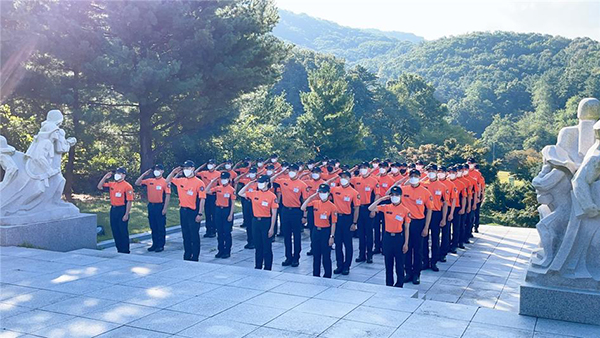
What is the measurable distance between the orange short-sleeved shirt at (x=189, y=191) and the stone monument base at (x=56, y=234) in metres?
1.77

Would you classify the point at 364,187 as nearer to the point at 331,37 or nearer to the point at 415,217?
the point at 415,217

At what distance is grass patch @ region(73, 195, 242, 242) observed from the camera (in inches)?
530

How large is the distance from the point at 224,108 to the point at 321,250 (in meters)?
10.5

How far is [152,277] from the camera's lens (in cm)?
737

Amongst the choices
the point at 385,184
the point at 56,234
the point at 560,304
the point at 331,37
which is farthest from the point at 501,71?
the point at 331,37

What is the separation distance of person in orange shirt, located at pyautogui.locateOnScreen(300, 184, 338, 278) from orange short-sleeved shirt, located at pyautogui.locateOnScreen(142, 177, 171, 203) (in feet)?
11.3

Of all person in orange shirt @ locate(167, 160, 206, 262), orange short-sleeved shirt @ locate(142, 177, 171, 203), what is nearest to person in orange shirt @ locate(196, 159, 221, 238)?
orange short-sleeved shirt @ locate(142, 177, 171, 203)

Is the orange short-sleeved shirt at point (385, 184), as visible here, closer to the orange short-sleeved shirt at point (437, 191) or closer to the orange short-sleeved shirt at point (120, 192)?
the orange short-sleeved shirt at point (437, 191)

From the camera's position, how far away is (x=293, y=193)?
391 inches

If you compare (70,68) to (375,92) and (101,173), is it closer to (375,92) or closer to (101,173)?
(101,173)

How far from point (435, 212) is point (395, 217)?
246cm

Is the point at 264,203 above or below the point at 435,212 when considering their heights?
above

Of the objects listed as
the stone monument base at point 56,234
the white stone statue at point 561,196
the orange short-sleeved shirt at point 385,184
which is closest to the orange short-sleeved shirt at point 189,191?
the stone monument base at point 56,234

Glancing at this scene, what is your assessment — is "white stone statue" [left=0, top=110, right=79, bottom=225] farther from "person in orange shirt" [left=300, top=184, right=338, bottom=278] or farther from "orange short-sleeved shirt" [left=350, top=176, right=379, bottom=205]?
"orange short-sleeved shirt" [left=350, top=176, right=379, bottom=205]
